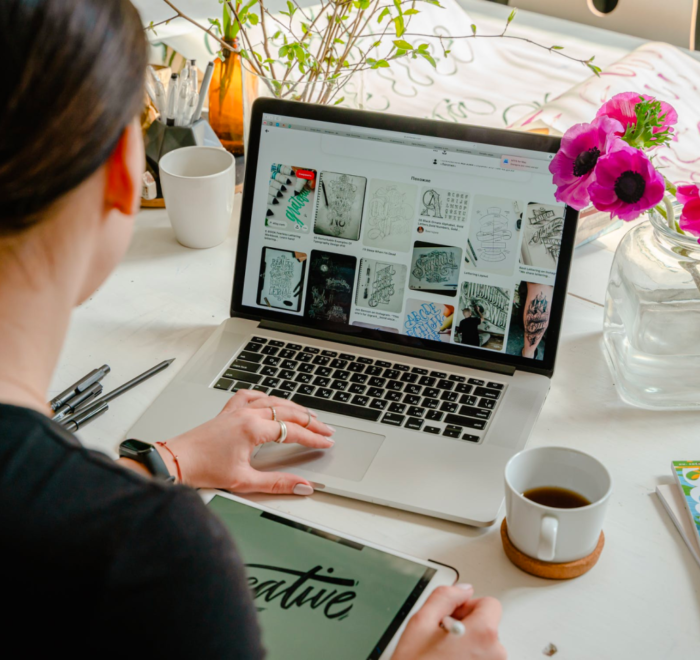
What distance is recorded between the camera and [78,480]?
0.40 m

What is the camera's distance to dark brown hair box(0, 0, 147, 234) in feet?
1.20

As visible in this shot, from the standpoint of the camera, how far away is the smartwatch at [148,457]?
2.33 feet

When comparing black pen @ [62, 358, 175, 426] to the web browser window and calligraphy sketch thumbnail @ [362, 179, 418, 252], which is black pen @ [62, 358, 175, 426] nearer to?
the web browser window

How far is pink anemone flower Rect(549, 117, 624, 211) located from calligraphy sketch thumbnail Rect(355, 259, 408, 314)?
0.74ft

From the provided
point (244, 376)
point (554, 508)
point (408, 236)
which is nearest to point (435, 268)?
point (408, 236)

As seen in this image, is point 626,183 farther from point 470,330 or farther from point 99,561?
point 99,561

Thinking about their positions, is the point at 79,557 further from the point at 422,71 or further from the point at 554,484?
the point at 422,71

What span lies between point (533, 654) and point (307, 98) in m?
0.89

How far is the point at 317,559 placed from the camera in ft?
2.20

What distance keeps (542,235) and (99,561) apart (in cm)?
65

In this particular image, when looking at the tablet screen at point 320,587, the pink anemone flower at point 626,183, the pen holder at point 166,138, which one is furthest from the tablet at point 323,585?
the pen holder at point 166,138

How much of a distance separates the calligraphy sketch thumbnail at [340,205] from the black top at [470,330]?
171 millimetres

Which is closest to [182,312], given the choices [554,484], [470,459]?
[470,459]

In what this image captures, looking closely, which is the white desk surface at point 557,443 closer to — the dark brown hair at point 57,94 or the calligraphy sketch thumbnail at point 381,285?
the calligraphy sketch thumbnail at point 381,285
